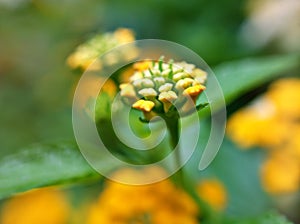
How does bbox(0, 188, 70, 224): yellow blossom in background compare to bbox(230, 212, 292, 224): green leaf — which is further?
bbox(0, 188, 70, 224): yellow blossom in background

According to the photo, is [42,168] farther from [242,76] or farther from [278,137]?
[278,137]

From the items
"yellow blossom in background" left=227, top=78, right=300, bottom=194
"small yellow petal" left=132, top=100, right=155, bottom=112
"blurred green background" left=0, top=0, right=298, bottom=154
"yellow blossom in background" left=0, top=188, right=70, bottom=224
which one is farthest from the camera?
"blurred green background" left=0, top=0, right=298, bottom=154

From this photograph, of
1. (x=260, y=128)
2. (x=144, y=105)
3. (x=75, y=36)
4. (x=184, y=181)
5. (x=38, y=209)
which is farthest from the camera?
(x=75, y=36)

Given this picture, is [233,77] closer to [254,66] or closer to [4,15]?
[254,66]

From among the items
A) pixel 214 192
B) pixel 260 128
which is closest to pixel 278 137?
pixel 260 128

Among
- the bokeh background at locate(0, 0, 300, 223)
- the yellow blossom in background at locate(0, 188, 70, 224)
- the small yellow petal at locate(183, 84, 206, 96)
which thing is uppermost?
the bokeh background at locate(0, 0, 300, 223)

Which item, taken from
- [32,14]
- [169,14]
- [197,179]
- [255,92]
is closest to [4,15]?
[32,14]

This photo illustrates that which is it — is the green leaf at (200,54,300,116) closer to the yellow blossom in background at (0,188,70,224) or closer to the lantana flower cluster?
the lantana flower cluster

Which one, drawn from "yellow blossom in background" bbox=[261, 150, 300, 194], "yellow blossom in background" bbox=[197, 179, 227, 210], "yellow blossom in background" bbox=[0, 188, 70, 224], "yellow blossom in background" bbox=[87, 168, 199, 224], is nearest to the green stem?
"yellow blossom in background" bbox=[87, 168, 199, 224]
